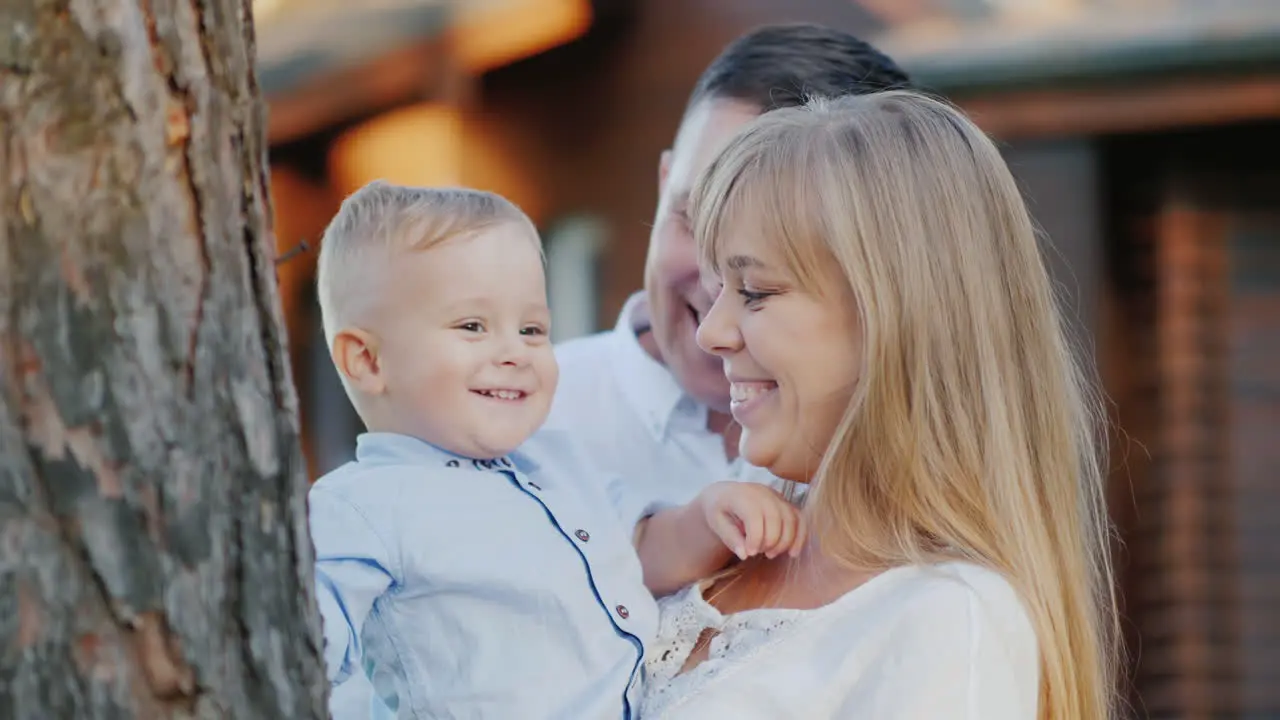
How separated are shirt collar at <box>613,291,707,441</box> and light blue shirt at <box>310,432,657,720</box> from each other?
0.73 metres

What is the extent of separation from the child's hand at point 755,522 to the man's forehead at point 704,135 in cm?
72

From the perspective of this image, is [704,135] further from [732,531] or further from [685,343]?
[732,531]

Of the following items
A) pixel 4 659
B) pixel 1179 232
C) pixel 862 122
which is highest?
pixel 862 122

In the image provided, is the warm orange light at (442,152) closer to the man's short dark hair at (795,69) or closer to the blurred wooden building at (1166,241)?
the blurred wooden building at (1166,241)

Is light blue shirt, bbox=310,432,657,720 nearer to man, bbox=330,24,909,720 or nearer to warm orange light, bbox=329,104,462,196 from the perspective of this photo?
man, bbox=330,24,909,720

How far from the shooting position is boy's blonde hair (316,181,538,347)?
2.19 m

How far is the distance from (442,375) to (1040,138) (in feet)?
12.4

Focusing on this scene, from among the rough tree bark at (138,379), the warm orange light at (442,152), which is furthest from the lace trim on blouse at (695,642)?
the warm orange light at (442,152)

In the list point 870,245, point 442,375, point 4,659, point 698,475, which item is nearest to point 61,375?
point 4,659

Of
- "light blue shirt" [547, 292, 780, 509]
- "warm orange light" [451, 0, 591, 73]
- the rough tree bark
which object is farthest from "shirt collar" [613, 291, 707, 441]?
"warm orange light" [451, 0, 591, 73]

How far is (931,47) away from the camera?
551 centimetres

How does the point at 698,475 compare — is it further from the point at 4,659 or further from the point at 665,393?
the point at 4,659

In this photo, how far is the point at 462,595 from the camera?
2135mm

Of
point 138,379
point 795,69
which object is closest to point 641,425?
point 795,69
